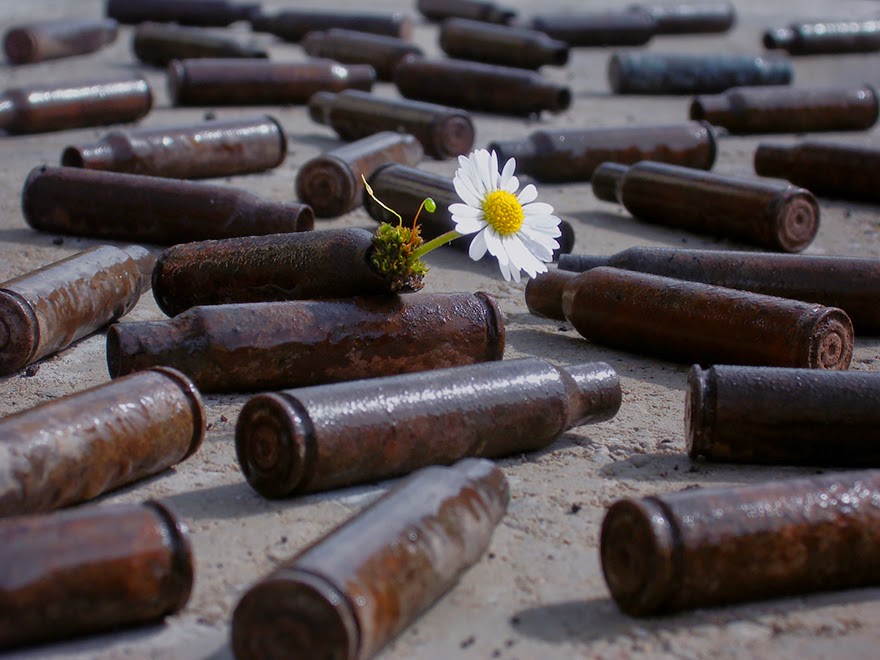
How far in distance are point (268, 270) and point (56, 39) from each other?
26.3 feet

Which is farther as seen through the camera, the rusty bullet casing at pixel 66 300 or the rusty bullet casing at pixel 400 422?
the rusty bullet casing at pixel 66 300

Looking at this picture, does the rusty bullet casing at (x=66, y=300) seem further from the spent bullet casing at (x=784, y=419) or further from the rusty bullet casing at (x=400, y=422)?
the spent bullet casing at (x=784, y=419)

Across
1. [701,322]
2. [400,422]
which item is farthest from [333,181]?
[400,422]

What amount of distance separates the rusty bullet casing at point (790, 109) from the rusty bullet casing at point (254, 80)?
9.95ft

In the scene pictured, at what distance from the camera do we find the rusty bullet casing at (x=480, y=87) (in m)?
10.0

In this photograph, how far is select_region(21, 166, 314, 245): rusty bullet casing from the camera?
6.20 meters

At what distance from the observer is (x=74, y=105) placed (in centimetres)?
881

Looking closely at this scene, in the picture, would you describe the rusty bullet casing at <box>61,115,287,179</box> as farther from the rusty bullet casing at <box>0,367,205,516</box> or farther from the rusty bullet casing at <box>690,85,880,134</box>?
the rusty bullet casing at <box>690,85,880,134</box>

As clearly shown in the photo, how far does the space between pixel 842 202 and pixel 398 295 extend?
4550mm

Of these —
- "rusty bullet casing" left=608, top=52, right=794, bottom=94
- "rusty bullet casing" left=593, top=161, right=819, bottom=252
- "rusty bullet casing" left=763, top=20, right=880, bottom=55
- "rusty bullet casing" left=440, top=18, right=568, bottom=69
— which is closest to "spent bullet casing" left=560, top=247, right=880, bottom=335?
"rusty bullet casing" left=593, top=161, right=819, bottom=252

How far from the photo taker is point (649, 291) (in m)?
5.06

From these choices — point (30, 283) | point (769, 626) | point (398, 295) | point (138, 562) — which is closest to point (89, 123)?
point (30, 283)

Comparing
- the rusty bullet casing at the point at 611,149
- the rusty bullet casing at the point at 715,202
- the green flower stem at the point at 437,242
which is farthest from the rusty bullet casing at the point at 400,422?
the rusty bullet casing at the point at 611,149

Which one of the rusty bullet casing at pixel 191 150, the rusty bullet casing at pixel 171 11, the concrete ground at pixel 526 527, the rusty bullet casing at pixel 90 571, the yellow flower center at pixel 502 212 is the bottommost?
the concrete ground at pixel 526 527
